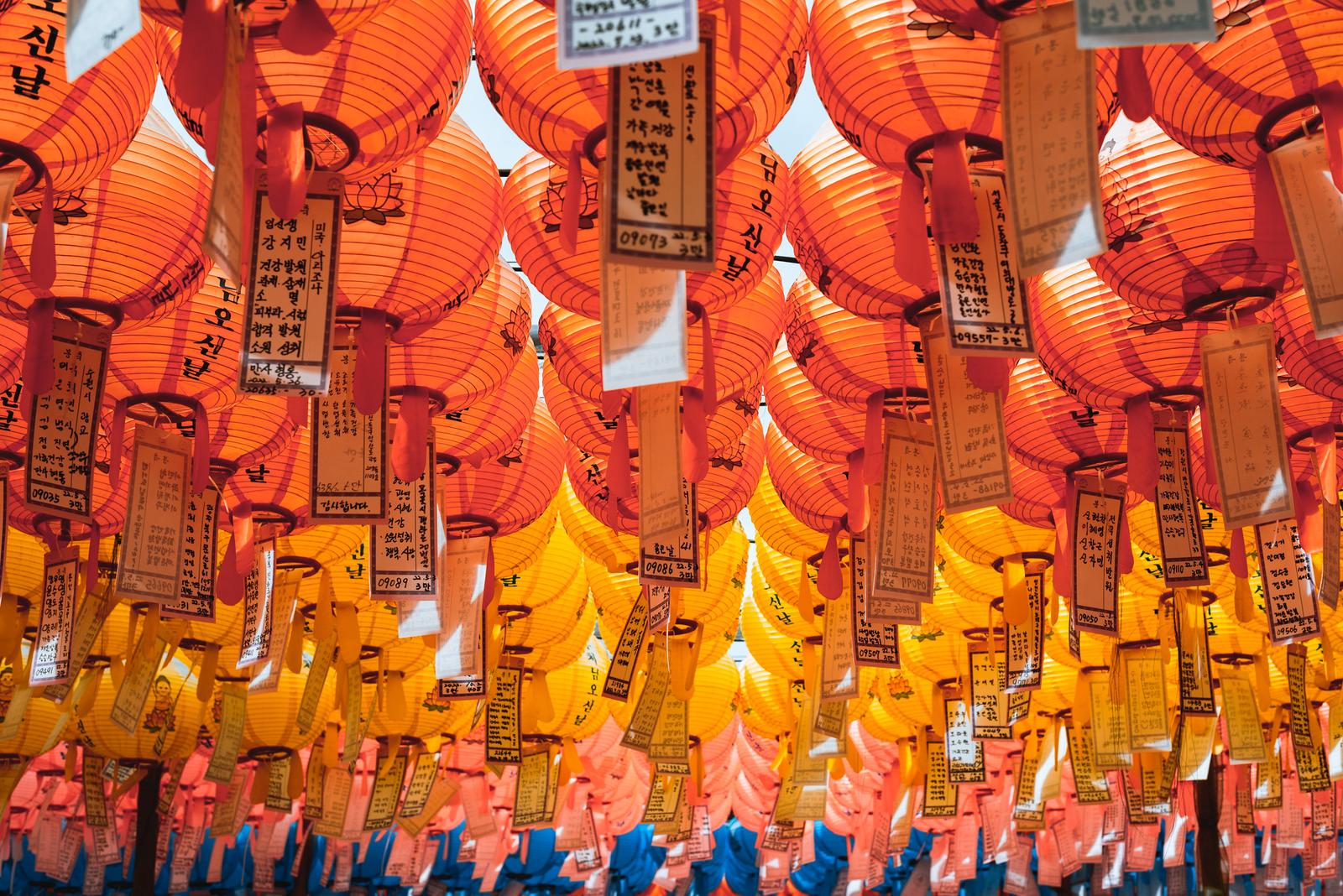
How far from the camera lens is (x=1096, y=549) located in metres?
4.21

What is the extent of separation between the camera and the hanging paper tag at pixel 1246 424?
10.2 feet

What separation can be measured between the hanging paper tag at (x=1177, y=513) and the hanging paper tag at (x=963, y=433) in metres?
0.78

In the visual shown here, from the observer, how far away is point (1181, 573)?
3.88 m

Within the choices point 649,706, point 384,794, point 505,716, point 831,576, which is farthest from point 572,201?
point 384,794

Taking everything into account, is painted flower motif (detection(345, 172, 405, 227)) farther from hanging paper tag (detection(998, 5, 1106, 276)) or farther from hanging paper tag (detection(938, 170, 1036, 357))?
hanging paper tag (detection(998, 5, 1106, 276))

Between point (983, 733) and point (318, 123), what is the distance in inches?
187

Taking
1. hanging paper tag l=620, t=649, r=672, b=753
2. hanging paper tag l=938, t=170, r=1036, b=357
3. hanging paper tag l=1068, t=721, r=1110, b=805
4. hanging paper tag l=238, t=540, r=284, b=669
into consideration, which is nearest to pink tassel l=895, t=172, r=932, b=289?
hanging paper tag l=938, t=170, r=1036, b=357

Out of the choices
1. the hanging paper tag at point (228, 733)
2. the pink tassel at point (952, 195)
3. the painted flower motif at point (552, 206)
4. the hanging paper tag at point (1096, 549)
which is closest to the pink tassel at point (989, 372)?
the pink tassel at point (952, 195)

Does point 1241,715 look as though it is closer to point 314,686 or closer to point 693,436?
point 693,436

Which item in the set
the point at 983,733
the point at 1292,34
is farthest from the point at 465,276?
the point at 983,733

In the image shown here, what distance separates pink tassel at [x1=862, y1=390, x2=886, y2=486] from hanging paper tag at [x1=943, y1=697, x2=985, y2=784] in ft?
10.4

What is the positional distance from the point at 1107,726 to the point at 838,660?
2.19 metres

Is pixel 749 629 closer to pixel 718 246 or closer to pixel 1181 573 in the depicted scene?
pixel 1181 573

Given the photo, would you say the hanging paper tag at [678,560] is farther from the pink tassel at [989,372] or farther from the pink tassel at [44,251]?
the pink tassel at [44,251]
